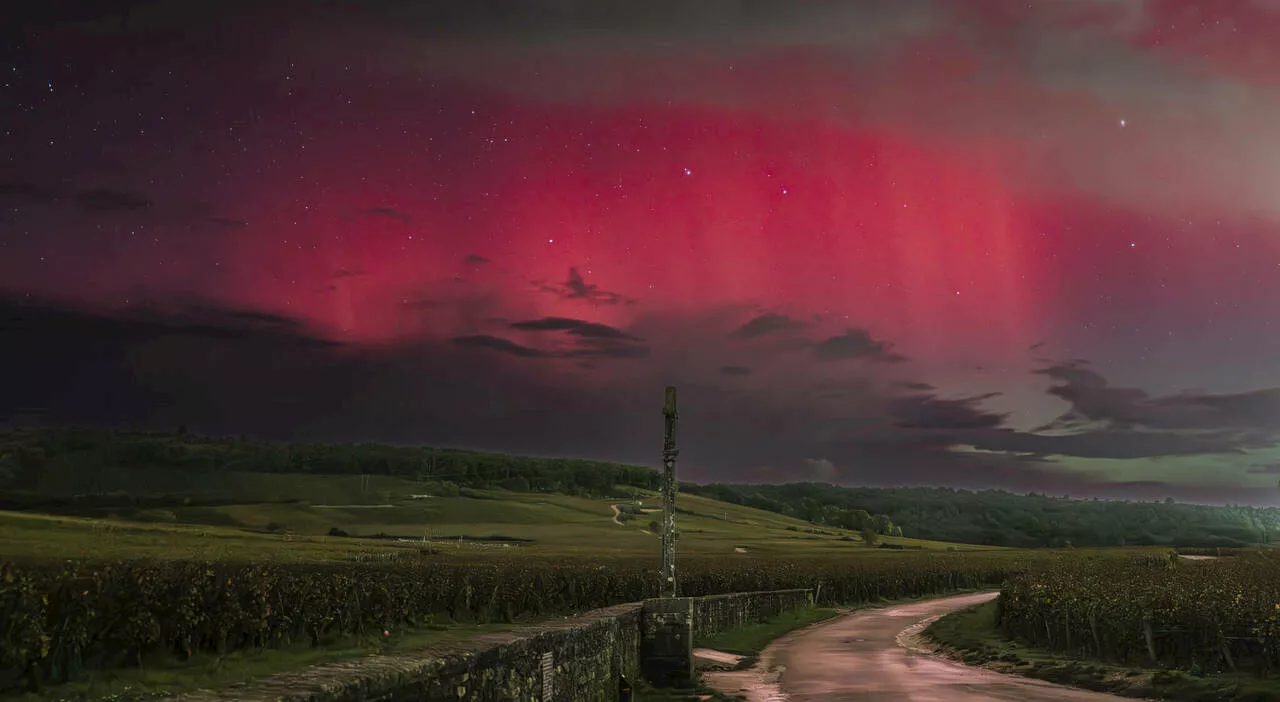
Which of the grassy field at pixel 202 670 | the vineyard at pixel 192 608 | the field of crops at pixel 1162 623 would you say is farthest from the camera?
the field of crops at pixel 1162 623

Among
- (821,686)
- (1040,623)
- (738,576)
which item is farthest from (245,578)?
(738,576)

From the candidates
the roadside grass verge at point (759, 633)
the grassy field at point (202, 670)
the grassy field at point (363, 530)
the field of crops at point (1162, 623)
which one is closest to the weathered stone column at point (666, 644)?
the grassy field at point (202, 670)

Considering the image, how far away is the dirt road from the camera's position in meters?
22.9

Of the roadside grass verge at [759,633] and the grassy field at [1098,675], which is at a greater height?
the grassy field at [1098,675]

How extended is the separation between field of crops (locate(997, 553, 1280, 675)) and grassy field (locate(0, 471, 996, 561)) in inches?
2763

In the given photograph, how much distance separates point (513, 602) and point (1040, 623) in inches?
715

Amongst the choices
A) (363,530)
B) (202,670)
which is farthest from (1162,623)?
(363,530)

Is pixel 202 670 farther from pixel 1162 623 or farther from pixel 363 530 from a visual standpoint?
pixel 363 530

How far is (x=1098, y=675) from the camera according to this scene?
2620 centimetres

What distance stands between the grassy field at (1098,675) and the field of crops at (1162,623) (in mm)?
895

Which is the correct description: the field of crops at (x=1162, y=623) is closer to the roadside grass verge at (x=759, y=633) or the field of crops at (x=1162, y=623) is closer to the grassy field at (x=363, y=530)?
the roadside grass verge at (x=759, y=633)

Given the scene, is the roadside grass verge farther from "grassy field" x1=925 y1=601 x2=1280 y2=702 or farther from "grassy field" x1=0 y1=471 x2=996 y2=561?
"grassy field" x1=0 y1=471 x2=996 y2=561

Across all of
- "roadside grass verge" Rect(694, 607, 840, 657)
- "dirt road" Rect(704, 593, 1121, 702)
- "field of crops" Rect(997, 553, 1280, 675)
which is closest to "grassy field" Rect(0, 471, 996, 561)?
"roadside grass verge" Rect(694, 607, 840, 657)

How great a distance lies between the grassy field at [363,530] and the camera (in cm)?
10569
